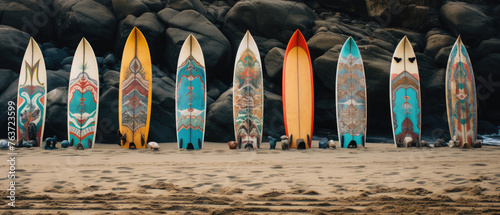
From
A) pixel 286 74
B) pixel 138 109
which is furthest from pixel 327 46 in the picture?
pixel 138 109

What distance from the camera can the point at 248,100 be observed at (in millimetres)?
7395

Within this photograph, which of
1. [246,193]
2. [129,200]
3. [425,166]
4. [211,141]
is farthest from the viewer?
A: [211,141]

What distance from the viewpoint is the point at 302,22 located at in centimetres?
1324

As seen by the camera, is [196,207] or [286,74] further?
[286,74]

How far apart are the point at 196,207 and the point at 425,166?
3.07 metres

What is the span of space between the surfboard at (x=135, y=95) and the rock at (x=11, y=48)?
4.63 m

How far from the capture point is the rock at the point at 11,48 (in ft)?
33.5

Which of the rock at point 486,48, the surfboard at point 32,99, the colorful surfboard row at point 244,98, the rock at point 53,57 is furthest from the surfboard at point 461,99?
the rock at point 53,57

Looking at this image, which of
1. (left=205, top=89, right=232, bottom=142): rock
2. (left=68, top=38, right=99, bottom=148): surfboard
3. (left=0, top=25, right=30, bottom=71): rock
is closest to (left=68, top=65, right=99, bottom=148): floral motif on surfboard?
(left=68, top=38, right=99, bottom=148): surfboard

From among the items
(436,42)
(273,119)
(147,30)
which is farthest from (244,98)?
(436,42)

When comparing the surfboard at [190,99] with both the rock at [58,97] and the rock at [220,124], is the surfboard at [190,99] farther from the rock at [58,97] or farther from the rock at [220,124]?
the rock at [58,97]

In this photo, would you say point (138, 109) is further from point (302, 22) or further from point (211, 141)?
point (302, 22)

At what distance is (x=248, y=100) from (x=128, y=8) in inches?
256

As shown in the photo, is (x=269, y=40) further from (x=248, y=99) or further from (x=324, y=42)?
(x=248, y=99)
